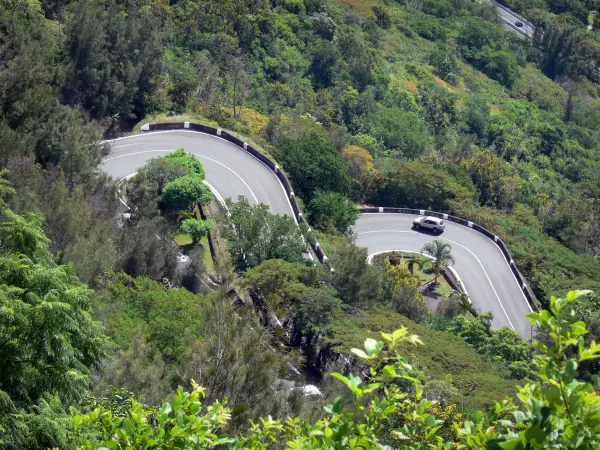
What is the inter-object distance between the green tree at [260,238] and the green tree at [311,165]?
9.58m

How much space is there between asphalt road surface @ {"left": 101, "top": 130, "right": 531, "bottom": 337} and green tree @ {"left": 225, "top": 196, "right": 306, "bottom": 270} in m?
6.12

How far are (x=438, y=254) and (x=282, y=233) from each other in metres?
11.8

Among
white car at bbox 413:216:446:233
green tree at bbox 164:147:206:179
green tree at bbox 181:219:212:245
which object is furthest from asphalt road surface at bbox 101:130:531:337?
green tree at bbox 181:219:212:245

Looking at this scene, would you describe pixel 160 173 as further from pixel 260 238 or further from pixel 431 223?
pixel 431 223

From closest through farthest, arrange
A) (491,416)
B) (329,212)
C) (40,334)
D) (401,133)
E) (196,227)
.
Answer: (491,416) → (40,334) → (196,227) → (329,212) → (401,133)

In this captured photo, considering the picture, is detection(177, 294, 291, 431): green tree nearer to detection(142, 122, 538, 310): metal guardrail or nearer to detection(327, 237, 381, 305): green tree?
detection(327, 237, 381, 305): green tree

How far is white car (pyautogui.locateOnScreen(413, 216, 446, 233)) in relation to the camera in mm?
47000

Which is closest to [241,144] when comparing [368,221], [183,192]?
[368,221]

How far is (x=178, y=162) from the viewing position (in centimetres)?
3647

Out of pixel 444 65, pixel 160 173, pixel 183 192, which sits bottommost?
pixel 183 192

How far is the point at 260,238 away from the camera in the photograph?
104ft

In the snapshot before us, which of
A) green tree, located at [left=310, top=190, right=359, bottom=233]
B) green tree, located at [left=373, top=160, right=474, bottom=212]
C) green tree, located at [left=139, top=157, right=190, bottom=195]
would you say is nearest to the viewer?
green tree, located at [left=139, top=157, right=190, bottom=195]

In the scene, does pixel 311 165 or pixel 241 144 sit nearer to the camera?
pixel 311 165

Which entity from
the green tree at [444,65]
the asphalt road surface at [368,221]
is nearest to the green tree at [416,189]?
the asphalt road surface at [368,221]
